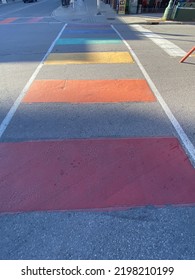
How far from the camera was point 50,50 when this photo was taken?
9.63 meters

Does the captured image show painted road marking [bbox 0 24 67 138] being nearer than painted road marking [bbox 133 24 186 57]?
Yes

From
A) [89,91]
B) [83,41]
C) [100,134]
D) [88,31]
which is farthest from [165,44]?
[100,134]

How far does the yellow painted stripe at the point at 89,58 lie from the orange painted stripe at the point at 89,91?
2.01 metres

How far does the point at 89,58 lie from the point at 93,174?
617 centimetres

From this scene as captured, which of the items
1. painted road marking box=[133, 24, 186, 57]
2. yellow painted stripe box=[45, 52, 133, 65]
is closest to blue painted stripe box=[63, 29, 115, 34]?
painted road marking box=[133, 24, 186, 57]

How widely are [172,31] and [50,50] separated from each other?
7640 millimetres

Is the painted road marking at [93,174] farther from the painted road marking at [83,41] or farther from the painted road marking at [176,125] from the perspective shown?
the painted road marking at [83,41]

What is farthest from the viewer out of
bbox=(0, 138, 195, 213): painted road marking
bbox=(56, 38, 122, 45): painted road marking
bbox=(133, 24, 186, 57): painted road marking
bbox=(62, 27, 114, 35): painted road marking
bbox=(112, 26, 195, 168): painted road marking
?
bbox=(62, 27, 114, 35): painted road marking

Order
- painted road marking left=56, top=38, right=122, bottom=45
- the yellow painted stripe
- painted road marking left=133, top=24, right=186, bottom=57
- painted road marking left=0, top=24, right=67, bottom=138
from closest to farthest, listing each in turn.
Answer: painted road marking left=0, top=24, right=67, bottom=138
the yellow painted stripe
painted road marking left=133, top=24, right=186, bottom=57
painted road marking left=56, top=38, right=122, bottom=45

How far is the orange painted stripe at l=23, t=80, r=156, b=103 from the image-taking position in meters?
5.37

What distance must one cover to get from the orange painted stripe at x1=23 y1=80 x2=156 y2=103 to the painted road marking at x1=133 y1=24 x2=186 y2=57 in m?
3.49

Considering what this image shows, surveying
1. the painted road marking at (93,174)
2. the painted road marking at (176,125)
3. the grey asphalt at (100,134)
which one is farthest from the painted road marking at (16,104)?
the painted road marking at (176,125)

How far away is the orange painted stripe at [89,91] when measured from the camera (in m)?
5.37

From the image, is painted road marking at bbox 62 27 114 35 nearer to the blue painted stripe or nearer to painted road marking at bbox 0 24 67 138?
the blue painted stripe
